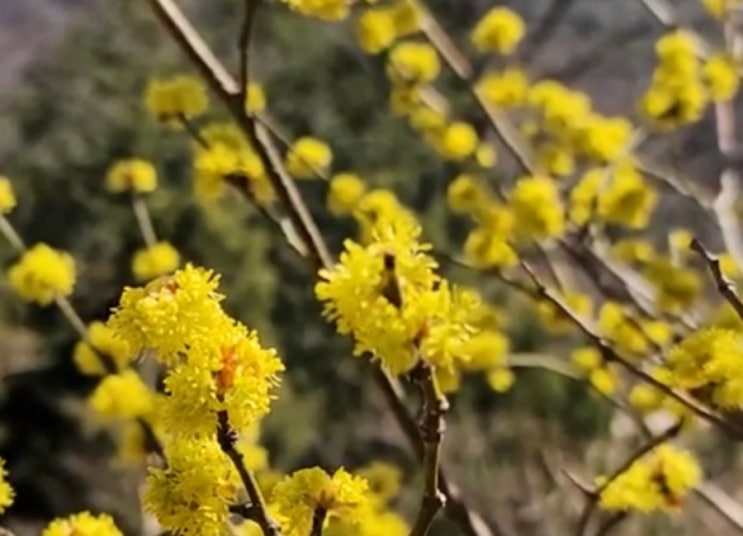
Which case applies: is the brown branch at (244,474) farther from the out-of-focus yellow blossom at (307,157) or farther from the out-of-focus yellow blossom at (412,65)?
the out-of-focus yellow blossom at (412,65)

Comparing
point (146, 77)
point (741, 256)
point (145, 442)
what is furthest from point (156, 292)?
point (146, 77)

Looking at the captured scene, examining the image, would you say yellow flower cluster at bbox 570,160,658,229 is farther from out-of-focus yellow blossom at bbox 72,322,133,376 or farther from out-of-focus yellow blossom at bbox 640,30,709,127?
out-of-focus yellow blossom at bbox 72,322,133,376

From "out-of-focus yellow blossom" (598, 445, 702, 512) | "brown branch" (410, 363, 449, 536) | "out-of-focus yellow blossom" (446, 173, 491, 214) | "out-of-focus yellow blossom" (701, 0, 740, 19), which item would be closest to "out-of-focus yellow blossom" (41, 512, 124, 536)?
"brown branch" (410, 363, 449, 536)

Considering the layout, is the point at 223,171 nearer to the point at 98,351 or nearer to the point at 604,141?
the point at 98,351

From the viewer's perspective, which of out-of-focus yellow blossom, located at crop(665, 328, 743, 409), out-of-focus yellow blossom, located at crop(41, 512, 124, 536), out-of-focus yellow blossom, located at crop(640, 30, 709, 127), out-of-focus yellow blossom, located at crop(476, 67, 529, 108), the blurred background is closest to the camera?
out-of-focus yellow blossom, located at crop(41, 512, 124, 536)

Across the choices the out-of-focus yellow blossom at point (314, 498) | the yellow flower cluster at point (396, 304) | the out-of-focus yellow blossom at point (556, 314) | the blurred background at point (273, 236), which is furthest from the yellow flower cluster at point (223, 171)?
the blurred background at point (273, 236)

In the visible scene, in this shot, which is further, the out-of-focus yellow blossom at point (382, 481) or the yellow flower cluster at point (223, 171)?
the out-of-focus yellow blossom at point (382, 481)
